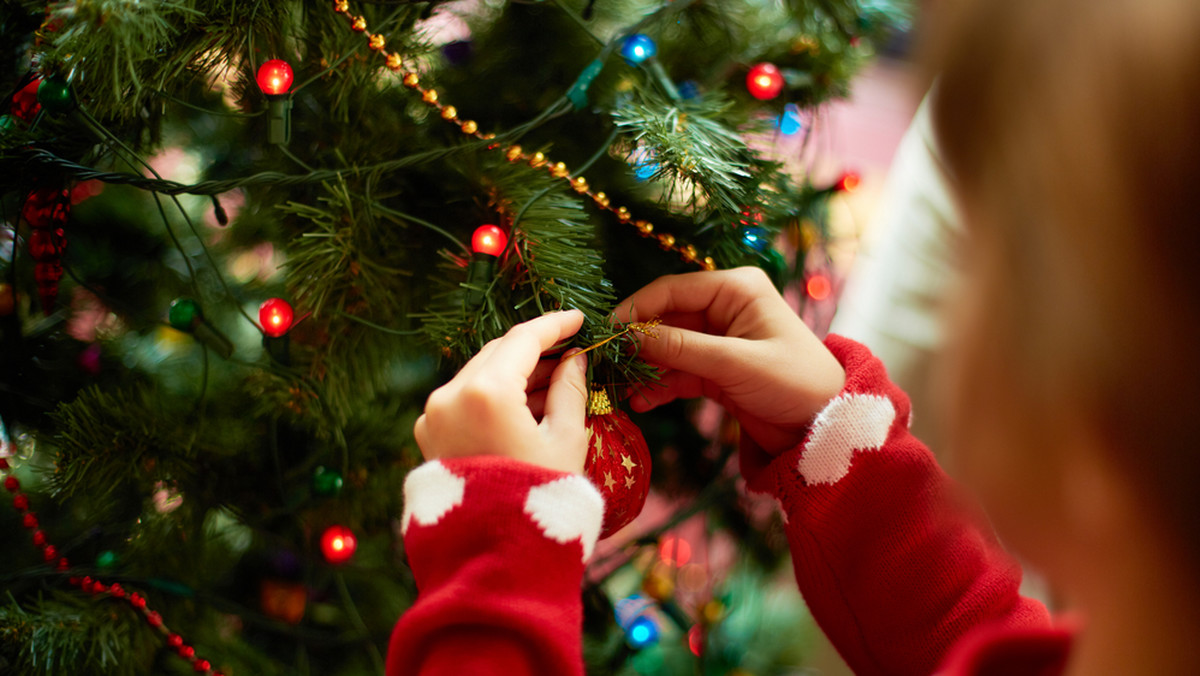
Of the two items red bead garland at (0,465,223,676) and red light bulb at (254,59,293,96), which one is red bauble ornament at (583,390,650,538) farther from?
red bead garland at (0,465,223,676)

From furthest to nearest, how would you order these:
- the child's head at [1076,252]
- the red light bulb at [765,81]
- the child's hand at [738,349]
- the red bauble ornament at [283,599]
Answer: the red bauble ornament at [283,599] → the red light bulb at [765,81] → the child's hand at [738,349] → the child's head at [1076,252]

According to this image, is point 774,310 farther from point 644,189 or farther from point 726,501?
point 726,501

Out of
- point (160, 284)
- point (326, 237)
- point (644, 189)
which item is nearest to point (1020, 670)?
point (644, 189)

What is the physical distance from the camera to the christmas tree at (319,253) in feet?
1.55

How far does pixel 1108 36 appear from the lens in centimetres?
28

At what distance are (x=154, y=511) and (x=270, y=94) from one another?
1.31ft

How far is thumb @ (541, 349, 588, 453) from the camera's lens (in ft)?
1.39

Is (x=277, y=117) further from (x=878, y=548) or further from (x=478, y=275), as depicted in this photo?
(x=878, y=548)

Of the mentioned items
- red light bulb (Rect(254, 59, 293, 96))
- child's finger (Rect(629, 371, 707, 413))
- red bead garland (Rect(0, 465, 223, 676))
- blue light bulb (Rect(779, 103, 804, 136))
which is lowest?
red bead garland (Rect(0, 465, 223, 676))

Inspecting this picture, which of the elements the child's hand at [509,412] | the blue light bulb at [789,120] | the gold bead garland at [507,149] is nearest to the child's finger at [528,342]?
the child's hand at [509,412]

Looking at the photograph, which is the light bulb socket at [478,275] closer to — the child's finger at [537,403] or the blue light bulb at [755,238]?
the child's finger at [537,403]

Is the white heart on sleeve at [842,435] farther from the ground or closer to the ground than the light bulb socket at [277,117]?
closer to the ground

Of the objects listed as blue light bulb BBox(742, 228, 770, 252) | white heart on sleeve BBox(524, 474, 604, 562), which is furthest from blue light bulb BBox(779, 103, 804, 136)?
white heart on sleeve BBox(524, 474, 604, 562)

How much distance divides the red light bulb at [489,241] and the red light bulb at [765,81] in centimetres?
29
